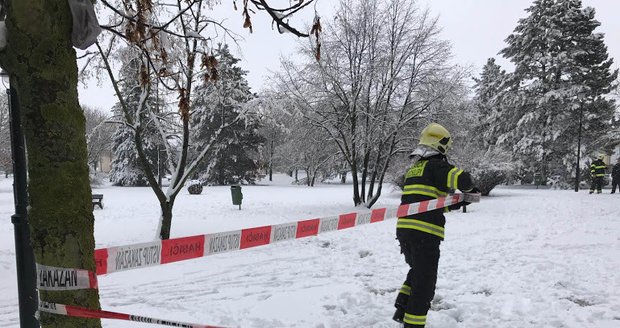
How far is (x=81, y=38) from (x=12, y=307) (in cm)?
452

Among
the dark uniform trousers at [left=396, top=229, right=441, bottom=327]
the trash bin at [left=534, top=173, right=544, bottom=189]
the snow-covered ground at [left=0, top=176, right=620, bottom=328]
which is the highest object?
the trash bin at [left=534, top=173, right=544, bottom=189]

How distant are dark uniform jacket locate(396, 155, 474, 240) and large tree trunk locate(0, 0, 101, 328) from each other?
9.29 feet

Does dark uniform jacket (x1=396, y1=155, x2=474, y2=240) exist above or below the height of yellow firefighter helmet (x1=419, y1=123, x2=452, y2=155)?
below

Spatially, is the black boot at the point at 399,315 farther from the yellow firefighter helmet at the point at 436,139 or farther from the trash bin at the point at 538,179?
the trash bin at the point at 538,179

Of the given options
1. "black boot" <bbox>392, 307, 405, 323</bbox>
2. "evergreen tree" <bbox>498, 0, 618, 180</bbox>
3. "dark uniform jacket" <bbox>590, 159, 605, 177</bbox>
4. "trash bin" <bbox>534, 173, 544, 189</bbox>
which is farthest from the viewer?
"trash bin" <bbox>534, 173, 544, 189</bbox>

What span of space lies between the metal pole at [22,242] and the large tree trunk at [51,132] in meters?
1.05

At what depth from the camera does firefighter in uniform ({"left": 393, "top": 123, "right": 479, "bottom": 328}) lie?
12.5ft

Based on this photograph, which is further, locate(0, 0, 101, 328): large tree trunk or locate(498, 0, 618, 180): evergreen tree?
locate(498, 0, 618, 180): evergreen tree

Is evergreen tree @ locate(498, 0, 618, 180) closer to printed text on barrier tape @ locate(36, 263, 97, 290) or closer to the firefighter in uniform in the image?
the firefighter in uniform

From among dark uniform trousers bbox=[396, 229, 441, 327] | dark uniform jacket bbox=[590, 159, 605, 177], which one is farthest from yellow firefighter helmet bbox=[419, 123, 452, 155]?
dark uniform jacket bbox=[590, 159, 605, 177]

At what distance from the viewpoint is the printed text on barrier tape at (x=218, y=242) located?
2.69 meters

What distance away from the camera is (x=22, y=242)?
9.45 ft

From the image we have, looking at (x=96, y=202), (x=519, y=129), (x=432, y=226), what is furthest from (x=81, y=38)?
(x=519, y=129)

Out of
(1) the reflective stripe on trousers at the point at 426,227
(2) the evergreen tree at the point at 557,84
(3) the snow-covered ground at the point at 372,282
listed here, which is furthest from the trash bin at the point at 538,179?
(1) the reflective stripe on trousers at the point at 426,227
